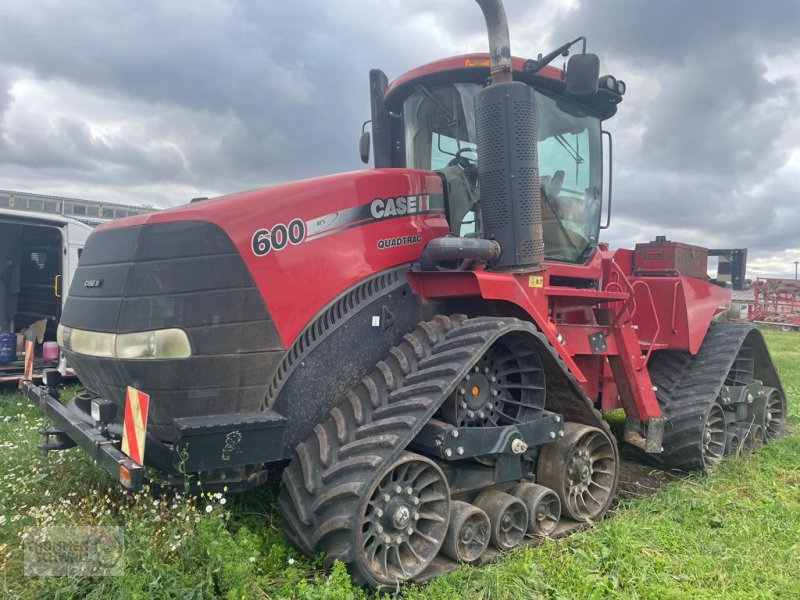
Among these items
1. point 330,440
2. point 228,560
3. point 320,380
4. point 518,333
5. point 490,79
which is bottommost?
point 228,560

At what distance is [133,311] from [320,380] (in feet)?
3.33

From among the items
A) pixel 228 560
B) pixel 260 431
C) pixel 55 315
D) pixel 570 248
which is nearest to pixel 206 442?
pixel 260 431

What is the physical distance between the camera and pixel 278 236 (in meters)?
3.09

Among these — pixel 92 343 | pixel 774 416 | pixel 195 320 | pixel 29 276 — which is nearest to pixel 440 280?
pixel 195 320

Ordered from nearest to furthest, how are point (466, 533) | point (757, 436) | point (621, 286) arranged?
point (466, 533)
point (621, 286)
point (757, 436)

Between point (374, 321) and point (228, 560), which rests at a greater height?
point (374, 321)

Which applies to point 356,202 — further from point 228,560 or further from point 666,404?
point 666,404

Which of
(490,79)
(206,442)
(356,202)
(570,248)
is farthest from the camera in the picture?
(570,248)

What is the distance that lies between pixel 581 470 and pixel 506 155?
212cm

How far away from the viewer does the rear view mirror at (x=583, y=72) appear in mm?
3752

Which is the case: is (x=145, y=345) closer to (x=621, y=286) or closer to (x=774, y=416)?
(x=621, y=286)

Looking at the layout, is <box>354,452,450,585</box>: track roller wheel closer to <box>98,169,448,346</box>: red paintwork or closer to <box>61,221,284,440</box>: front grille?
<box>61,221,284,440</box>: front grille

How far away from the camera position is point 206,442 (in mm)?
2744

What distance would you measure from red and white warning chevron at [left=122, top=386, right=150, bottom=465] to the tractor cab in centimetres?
227
